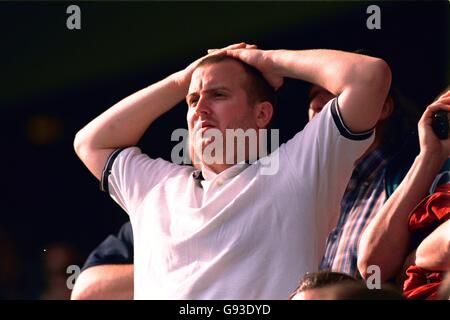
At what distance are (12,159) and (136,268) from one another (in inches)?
27.2

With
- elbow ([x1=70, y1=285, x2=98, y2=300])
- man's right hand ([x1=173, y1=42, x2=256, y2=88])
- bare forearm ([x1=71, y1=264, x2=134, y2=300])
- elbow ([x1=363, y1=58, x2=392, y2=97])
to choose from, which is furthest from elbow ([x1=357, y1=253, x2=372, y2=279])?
elbow ([x1=70, y1=285, x2=98, y2=300])

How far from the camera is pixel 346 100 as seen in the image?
97.2 inches

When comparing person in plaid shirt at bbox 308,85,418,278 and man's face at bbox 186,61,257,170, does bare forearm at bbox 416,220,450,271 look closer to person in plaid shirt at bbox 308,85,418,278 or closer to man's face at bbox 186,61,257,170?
person in plaid shirt at bbox 308,85,418,278

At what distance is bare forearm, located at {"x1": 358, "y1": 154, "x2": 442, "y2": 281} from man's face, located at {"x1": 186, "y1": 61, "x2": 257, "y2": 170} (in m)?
0.45

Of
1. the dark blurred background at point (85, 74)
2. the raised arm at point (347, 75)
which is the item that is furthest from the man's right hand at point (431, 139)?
the dark blurred background at point (85, 74)

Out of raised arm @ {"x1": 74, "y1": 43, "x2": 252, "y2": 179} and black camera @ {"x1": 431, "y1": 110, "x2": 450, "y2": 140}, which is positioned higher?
raised arm @ {"x1": 74, "y1": 43, "x2": 252, "y2": 179}

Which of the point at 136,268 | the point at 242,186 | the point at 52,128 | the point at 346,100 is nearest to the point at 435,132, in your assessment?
the point at 346,100

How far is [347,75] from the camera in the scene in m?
2.49

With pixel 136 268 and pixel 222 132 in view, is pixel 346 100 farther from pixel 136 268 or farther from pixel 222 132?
pixel 136 268

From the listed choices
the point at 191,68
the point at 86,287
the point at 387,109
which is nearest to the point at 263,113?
the point at 191,68

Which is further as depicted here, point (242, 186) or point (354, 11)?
point (354, 11)

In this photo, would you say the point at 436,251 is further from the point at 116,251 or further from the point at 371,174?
the point at 116,251

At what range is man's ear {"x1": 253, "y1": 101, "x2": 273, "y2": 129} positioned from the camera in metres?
2.71
